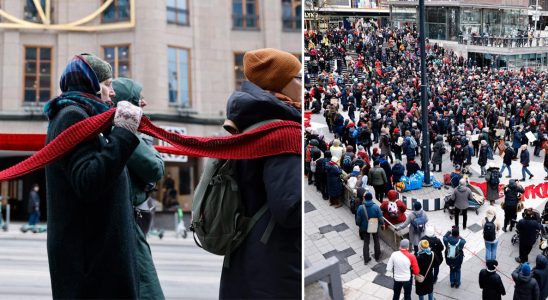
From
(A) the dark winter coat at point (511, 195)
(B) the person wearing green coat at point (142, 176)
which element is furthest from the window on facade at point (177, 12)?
(A) the dark winter coat at point (511, 195)

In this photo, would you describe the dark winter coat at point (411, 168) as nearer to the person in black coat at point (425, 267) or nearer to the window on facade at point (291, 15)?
the person in black coat at point (425, 267)

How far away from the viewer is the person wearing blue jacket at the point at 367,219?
544 cm

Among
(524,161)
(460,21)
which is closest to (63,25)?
(524,161)

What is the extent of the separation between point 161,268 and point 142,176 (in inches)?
58.9

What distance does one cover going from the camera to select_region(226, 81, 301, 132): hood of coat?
1316 mm

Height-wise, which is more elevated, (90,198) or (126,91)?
(126,91)

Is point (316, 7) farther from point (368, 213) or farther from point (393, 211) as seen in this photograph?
point (368, 213)

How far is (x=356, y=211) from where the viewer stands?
18.5 ft

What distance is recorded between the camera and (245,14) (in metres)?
1.72

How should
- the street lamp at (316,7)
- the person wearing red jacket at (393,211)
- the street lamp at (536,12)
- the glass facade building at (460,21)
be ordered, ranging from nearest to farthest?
1. the person wearing red jacket at (393,211)
2. the street lamp at (316,7)
3. the glass facade building at (460,21)
4. the street lamp at (536,12)

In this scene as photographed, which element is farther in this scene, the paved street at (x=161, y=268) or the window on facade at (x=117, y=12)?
the paved street at (x=161, y=268)

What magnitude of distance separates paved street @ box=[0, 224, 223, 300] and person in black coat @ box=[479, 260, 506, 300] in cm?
310

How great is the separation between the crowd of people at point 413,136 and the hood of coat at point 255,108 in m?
3.40

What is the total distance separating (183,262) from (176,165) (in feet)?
1.98
